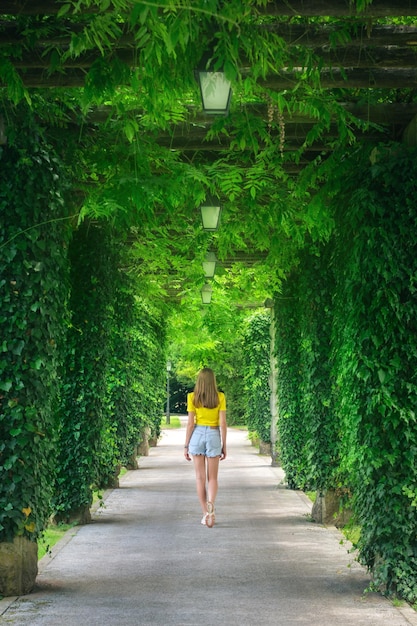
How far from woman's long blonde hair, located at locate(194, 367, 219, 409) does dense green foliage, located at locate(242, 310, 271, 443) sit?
11.5 meters

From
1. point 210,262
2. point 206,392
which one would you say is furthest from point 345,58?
point 210,262

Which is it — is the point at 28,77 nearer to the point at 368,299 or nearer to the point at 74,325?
the point at 368,299

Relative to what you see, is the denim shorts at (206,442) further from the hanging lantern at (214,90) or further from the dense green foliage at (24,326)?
the hanging lantern at (214,90)

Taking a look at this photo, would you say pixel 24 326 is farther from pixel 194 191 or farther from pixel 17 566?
pixel 194 191

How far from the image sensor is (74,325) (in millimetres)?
12070

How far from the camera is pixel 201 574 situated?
29.8 feet

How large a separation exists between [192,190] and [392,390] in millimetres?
3109

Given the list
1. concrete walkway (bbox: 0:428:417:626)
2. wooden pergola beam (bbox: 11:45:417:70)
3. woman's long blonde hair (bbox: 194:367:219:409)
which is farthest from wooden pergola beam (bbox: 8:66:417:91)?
woman's long blonde hair (bbox: 194:367:219:409)

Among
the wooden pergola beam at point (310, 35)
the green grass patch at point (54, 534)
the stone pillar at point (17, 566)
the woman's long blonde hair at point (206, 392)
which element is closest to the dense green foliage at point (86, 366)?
the green grass patch at point (54, 534)

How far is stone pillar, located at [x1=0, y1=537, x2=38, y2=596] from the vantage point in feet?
25.8

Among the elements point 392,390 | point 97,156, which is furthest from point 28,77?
point 392,390

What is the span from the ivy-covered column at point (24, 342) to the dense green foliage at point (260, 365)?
52.4ft

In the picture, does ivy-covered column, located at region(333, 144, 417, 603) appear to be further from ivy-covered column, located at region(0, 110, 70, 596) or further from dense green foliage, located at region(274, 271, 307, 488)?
dense green foliage, located at region(274, 271, 307, 488)

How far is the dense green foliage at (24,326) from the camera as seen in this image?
7781 mm
